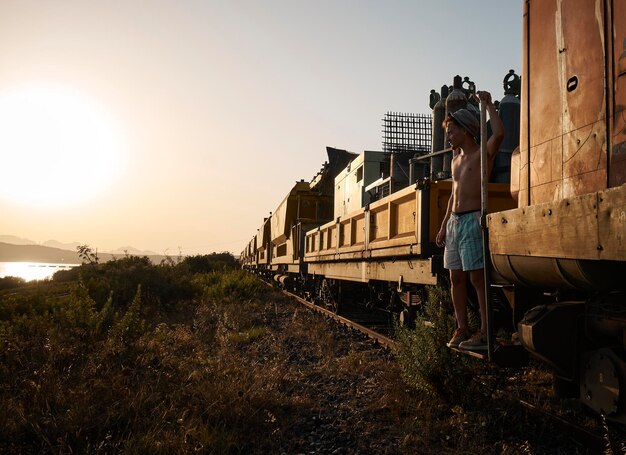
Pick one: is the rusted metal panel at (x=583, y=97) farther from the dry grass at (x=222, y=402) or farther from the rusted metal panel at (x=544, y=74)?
the dry grass at (x=222, y=402)

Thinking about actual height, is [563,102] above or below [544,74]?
below

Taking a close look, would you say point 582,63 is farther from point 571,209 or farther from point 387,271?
point 387,271

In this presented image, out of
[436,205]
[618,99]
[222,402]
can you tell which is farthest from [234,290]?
[618,99]

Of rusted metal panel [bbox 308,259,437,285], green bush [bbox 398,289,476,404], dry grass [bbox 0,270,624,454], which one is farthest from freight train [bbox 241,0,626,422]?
rusted metal panel [bbox 308,259,437,285]

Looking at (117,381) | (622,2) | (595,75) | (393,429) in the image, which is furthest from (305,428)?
(622,2)

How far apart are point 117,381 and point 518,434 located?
3.38m

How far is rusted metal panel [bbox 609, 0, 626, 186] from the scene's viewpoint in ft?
8.48

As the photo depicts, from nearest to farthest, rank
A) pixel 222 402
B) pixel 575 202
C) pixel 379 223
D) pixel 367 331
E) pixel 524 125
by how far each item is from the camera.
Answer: pixel 575 202 → pixel 524 125 → pixel 222 402 → pixel 379 223 → pixel 367 331

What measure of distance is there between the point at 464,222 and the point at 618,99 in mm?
1349

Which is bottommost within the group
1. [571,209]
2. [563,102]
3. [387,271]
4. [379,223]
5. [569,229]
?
[387,271]

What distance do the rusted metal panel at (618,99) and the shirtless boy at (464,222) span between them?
3.00ft

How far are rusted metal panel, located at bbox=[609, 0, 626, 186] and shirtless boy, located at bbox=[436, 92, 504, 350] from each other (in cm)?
91

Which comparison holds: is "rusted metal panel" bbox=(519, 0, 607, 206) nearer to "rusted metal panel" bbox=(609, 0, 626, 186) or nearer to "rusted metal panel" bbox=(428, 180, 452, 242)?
"rusted metal panel" bbox=(609, 0, 626, 186)

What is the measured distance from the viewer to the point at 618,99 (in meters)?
2.65
